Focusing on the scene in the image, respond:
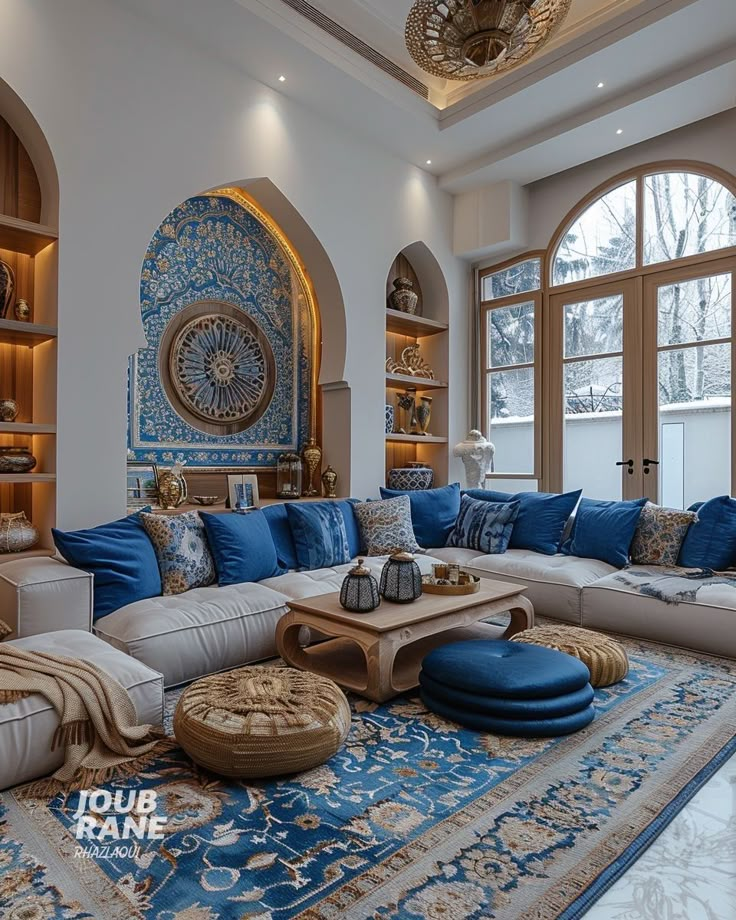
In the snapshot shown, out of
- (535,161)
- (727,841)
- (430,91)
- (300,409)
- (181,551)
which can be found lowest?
(727,841)

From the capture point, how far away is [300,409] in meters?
5.08

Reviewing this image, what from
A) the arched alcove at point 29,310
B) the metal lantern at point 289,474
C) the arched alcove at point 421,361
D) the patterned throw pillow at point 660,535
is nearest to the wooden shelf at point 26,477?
the arched alcove at point 29,310

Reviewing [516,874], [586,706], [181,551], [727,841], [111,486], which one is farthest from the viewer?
[111,486]

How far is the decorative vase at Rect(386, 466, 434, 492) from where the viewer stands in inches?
212

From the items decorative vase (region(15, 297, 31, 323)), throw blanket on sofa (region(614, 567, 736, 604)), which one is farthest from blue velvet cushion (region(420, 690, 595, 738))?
decorative vase (region(15, 297, 31, 323))

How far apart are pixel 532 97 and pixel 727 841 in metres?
4.49

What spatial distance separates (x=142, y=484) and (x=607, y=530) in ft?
9.83

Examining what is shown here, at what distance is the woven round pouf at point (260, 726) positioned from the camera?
1992 millimetres

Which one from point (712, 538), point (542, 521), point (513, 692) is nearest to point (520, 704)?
point (513, 692)

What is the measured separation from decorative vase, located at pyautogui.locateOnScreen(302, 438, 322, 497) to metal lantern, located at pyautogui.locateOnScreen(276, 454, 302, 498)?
16cm

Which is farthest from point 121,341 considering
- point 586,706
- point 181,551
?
point 586,706

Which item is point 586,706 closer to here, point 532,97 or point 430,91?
point 532,97

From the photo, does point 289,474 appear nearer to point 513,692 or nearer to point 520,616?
point 520,616

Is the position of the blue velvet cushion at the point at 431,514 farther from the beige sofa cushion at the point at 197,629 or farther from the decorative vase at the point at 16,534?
the decorative vase at the point at 16,534
